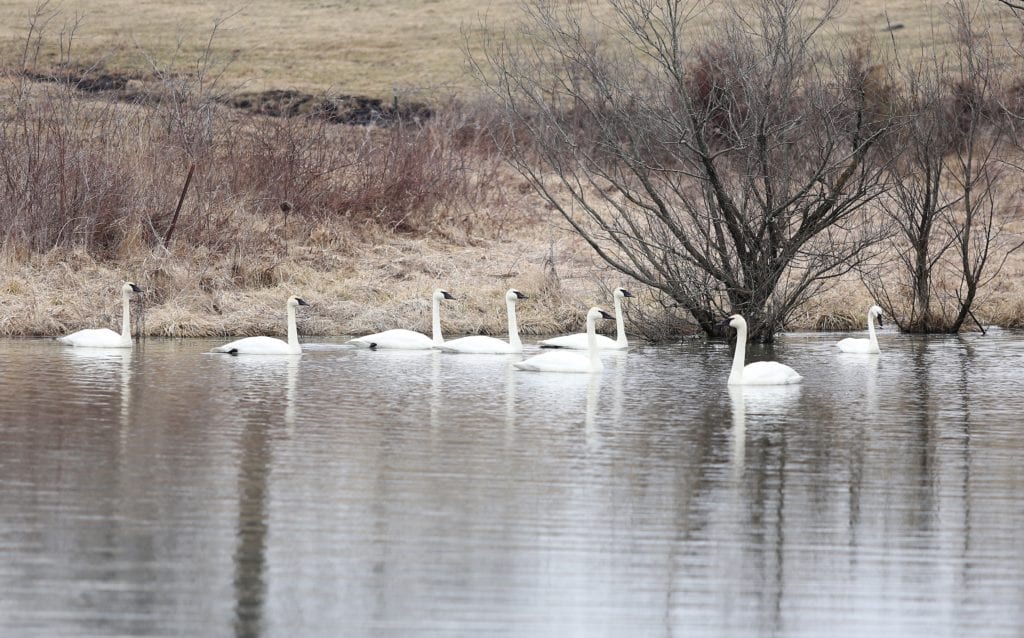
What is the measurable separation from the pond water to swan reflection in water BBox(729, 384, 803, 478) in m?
0.06

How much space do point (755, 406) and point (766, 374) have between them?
1.37m

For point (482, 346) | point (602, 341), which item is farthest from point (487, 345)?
point (602, 341)

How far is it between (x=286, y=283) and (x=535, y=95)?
5260 millimetres

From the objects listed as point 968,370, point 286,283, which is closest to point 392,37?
point 286,283

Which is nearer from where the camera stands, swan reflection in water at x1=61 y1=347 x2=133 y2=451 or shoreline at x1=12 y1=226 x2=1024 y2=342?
swan reflection in water at x1=61 y1=347 x2=133 y2=451

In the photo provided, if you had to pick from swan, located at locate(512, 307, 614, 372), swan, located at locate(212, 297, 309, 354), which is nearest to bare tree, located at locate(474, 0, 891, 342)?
swan, located at locate(512, 307, 614, 372)

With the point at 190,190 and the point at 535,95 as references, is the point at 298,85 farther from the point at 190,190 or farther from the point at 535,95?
the point at 535,95

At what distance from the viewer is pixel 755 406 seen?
44.8 feet

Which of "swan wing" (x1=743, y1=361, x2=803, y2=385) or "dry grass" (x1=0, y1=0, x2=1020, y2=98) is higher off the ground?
"dry grass" (x1=0, y1=0, x2=1020, y2=98)

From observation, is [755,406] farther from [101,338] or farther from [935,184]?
[101,338]

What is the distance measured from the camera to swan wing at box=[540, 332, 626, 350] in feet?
60.8

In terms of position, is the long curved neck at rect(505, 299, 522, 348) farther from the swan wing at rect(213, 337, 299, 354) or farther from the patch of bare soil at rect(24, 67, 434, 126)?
the patch of bare soil at rect(24, 67, 434, 126)

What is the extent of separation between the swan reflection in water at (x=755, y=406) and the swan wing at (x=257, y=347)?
18.5ft

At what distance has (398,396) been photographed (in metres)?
14.2
